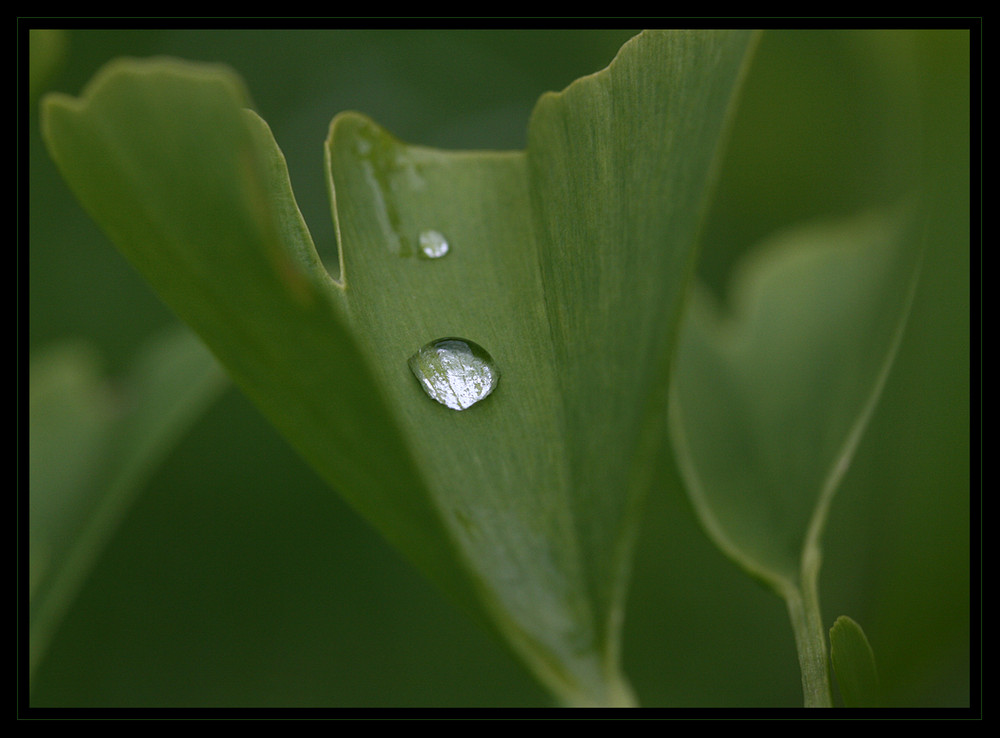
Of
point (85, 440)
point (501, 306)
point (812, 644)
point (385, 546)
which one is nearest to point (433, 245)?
point (501, 306)

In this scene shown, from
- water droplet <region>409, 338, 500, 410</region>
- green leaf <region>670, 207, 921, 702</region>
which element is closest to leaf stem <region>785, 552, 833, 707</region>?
green leaf <region>670, 207, 921, 702</region>

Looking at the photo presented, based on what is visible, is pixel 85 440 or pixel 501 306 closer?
pixel 501 306

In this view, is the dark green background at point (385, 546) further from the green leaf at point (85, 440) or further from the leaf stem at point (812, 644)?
the leaf stem at point (812, 644)

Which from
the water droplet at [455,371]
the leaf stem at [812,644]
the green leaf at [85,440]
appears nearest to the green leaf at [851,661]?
the leaf stem at [812,644]

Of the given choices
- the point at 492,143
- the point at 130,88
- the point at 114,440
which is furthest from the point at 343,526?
the point at 130,88

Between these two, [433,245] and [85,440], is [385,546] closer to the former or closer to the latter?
[85,440]
